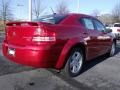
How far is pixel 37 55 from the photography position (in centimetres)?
516

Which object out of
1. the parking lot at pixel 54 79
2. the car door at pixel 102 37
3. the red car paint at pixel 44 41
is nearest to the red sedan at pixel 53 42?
the red car paint at pixel 44 41

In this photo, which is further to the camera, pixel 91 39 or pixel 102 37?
pixel 102 37

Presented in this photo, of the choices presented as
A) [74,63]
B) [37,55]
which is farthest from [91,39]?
[37,55]

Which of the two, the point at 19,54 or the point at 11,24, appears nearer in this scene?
the point at 19,54

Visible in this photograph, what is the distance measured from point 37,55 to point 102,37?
3.10m

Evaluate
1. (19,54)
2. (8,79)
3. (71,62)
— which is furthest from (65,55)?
(8,79)

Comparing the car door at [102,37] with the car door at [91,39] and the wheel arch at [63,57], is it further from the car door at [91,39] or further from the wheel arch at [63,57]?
the wheel arch at [63,57]

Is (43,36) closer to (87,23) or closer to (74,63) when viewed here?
(74,63)

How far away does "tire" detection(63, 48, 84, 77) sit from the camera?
19.3 feet

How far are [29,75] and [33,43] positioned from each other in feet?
3.91

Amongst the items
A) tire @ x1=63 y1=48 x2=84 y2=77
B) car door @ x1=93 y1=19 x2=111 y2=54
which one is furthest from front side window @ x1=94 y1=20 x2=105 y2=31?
tire @ x1=63 y1=48 x2=84 y2=77

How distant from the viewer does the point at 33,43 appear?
17.3 ft

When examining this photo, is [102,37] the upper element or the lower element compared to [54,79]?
upper

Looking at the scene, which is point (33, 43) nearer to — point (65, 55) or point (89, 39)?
point (65, 55)
